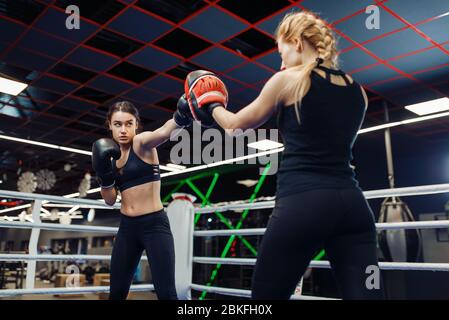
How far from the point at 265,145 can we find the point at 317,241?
23.4 feet

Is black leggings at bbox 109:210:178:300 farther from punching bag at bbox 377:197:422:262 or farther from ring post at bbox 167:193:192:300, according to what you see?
punching bag at bbox 377:197:422:262

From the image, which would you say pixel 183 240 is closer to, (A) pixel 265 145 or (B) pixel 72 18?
(B) pixel 72 18

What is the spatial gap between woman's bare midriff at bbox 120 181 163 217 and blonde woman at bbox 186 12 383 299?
974 mm

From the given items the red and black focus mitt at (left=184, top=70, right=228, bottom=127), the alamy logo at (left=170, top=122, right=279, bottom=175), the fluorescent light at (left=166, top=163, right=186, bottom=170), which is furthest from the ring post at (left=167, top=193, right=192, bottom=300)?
the fluorescent light at (left=166, top=163, right=186, bottom=170)

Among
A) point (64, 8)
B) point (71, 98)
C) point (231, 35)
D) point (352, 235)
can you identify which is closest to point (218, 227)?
point (71, 98)

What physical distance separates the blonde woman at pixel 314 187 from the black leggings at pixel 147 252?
882 millimetres

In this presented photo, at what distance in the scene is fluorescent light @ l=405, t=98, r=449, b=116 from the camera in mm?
5723

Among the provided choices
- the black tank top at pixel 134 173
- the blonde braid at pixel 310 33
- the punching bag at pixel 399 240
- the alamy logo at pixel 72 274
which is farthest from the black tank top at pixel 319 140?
the punching bag at pixel 399 240

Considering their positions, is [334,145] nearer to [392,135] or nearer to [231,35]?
[231,35]

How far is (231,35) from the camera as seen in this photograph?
14.0 feet

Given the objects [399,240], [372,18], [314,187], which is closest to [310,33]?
[314,187]

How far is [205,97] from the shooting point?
1374 mm

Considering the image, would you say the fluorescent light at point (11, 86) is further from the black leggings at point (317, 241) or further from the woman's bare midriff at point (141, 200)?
the black leggings at point (317, 241)

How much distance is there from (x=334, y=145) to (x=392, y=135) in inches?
263
